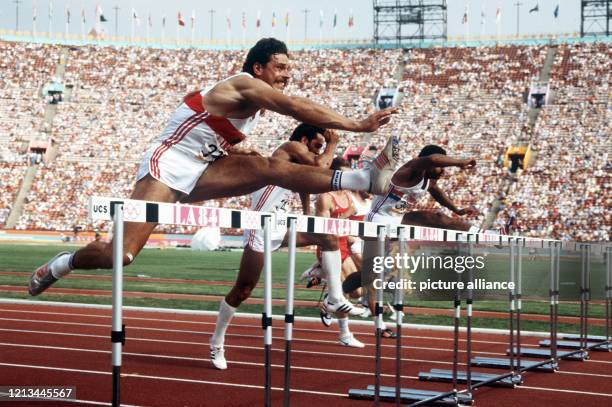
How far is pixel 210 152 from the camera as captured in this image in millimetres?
6066

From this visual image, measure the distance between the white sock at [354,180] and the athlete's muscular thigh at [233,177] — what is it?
51 cm

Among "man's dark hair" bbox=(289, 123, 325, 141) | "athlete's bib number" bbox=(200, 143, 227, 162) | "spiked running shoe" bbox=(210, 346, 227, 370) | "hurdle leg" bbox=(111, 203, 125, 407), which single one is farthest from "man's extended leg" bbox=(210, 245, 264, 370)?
"hurdle leg" bbox=(111, 203, 125, 407)

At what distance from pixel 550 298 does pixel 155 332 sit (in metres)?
4.57

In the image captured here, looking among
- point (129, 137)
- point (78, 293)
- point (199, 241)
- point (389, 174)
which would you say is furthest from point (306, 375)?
point (129, 137)

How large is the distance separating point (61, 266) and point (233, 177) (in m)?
1.23

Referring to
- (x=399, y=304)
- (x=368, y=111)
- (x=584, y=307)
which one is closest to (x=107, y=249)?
(x=399, y=304)

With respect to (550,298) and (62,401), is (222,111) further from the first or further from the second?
(550,298)

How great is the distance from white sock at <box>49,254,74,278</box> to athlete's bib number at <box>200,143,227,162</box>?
3.50ft

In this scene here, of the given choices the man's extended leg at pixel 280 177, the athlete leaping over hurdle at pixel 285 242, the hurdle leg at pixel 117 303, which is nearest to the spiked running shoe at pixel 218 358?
the athlete leaping over hurdle at pixel 285 242

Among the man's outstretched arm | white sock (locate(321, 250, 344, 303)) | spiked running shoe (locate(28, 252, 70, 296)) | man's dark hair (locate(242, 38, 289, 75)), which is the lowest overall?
white sock (locate(321, 250, 344, 303))

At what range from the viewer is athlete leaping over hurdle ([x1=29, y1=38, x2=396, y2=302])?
5.57 m

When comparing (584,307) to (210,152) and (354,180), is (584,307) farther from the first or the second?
(210,152)

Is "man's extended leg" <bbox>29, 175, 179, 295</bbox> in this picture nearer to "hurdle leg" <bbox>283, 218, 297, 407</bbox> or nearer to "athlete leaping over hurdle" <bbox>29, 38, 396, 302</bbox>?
"athlete leaping over hurdle" <bbox>29, 38, 396, 302</bbox>

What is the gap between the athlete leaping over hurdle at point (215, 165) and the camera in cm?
557
